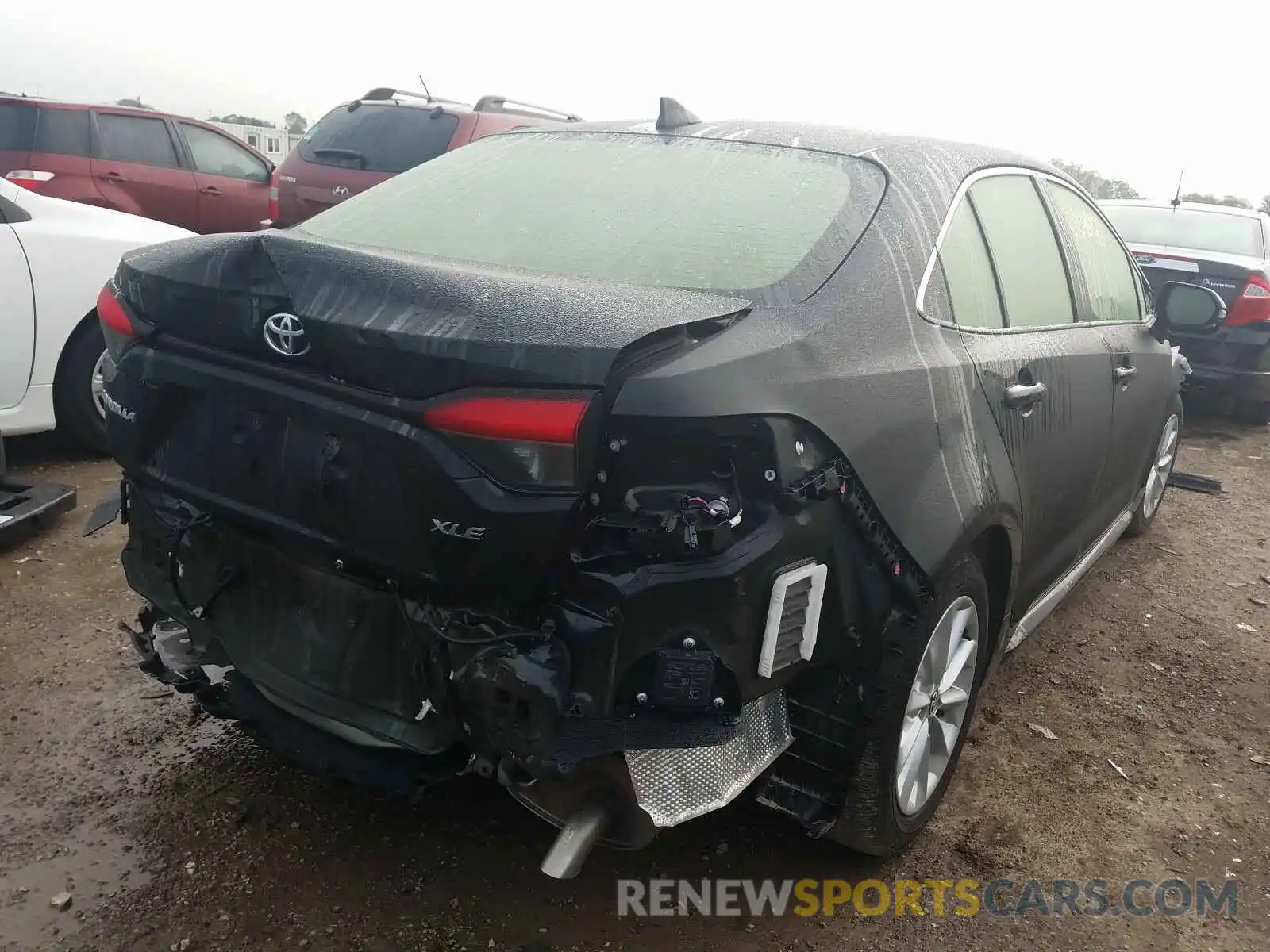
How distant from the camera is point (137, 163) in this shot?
898 centimetres

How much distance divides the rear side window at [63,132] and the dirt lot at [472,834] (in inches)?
238

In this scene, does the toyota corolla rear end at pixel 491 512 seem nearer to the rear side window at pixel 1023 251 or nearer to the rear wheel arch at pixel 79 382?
the rear side window at pixel 1023 251

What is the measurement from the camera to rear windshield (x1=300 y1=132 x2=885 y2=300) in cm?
224

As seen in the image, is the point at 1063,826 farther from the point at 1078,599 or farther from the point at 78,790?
the point at 78,790

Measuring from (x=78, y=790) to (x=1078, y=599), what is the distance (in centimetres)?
366

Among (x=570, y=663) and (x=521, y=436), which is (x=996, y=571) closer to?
(x=570, y=663)

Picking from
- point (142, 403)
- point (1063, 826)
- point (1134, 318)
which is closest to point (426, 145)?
point (1134, 318)

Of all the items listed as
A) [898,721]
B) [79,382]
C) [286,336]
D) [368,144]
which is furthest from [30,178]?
[898,721]

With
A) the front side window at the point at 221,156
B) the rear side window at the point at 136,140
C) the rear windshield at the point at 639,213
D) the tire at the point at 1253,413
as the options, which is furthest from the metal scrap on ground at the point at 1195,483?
the rear side window at the point at 136,140

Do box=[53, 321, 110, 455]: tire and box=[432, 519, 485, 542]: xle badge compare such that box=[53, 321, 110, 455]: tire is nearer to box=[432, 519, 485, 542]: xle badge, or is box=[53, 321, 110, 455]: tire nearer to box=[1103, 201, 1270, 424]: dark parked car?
box=[432, 519, 485, 542]: xle badge

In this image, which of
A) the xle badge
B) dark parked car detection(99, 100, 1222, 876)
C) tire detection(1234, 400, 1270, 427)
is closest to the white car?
dark parked car detection(99, 100, 1222, 876)

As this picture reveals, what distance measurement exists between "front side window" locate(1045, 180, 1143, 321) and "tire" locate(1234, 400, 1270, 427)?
4.76 meters

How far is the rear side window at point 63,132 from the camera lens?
27.4ft

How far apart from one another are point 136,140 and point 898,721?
890 centimetres
